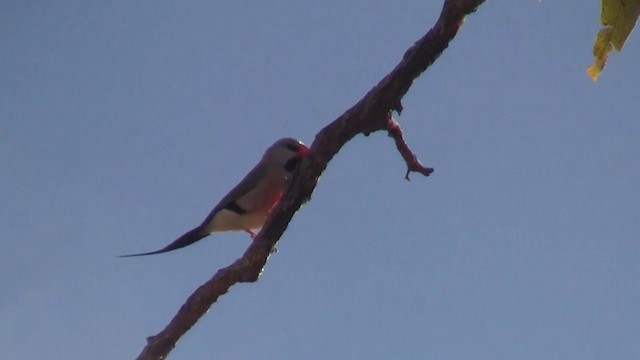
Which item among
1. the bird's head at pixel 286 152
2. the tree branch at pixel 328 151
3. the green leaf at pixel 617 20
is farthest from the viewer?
the bird's head at pixel 286 152

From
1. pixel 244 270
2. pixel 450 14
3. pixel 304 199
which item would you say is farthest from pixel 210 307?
pixel 450 14

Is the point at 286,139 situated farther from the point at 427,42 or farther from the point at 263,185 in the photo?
the point at 427,42

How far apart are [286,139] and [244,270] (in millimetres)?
1044

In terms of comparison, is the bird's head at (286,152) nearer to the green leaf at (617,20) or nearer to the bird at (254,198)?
the bird at (254,198)

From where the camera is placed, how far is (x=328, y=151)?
1976mm

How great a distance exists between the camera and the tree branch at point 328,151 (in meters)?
1.84

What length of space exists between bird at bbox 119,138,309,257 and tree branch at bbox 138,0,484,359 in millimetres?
740

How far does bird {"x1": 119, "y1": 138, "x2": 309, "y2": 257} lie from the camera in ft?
9.43

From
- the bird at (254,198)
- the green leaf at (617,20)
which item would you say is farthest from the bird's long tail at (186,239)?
the green leaf at (617,20)

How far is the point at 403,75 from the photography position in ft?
6.09

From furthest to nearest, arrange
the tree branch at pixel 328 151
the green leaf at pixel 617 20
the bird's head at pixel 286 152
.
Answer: the bird's head at pixel 286 152, the green leaf at pixel 617 20, the tree branch at pixel 328 151

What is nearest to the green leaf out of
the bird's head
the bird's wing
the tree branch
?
the tree branch

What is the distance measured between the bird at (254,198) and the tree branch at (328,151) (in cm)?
74

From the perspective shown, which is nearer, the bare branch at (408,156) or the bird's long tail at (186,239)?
the bare branch at (408,156)
